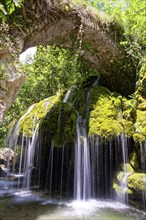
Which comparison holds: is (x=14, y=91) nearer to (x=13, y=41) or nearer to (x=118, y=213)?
(x=13, y=41)

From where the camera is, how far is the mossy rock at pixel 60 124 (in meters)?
6.22

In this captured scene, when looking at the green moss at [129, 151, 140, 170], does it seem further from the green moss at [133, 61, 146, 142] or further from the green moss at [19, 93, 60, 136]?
the green moss at [19, 93, 60, 136]

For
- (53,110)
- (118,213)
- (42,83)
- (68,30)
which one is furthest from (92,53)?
(42,83)

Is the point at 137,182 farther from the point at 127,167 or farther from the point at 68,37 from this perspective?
the point at 68,37

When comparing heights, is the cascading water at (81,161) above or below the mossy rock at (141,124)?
below

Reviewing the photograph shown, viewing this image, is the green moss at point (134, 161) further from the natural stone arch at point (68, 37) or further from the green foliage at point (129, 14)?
the green foliage at point (129, 14)

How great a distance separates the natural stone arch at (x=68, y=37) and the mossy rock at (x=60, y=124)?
7.32ft

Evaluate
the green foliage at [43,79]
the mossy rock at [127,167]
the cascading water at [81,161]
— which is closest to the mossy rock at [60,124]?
the cascading water at [81,161]

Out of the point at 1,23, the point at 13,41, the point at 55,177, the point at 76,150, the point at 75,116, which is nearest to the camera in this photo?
the point at 1,23

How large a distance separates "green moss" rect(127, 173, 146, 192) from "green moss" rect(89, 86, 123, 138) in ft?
4.48

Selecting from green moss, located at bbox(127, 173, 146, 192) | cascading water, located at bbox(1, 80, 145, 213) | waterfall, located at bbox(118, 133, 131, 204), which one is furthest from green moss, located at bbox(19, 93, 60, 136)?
green moss, located at bbox(127, 173, 146, 192)

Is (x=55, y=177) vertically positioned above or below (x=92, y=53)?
below

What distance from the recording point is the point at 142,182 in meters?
4.83

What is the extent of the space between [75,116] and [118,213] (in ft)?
10.8
